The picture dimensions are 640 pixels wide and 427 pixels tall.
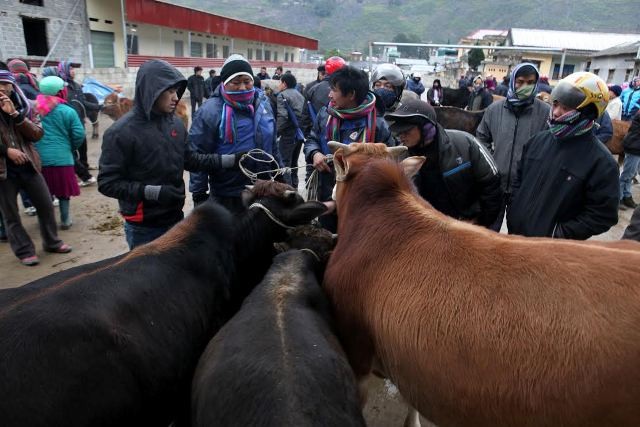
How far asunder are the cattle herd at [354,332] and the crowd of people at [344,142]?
2.44ft

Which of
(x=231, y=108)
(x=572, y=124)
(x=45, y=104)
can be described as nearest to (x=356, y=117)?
(x=231, y=108)

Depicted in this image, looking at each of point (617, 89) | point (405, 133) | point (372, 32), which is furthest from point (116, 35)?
point (372, 32)

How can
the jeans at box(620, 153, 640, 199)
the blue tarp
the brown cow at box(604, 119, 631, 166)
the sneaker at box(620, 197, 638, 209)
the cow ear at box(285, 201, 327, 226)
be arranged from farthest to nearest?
the blue tarp → the brown cow at box(604, 119, 631, 166) → the sneaker at box(620, 197, 638, 209) → the jeans at box(620, 153, 640, 199) → the cow ear at box(285, 201, 327, 226)

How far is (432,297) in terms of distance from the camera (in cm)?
203

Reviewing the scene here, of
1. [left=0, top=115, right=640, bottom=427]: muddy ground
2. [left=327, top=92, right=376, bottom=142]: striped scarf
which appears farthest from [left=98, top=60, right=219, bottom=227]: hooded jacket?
[left=0, top=115, right=640, bottom=427]: muddy ground

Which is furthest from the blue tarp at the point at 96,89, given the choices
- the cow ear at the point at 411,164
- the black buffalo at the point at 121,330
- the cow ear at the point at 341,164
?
the cow ear at the point at 411,164

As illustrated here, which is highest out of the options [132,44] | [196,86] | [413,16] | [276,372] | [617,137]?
[413,16]

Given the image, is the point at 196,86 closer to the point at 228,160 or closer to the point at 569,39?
the point at 228,160

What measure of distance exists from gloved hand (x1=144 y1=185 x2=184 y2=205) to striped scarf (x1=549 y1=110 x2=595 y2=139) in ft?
9.14

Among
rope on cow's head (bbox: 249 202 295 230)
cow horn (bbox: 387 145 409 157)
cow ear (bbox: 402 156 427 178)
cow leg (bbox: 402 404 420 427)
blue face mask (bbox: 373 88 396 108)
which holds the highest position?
blue face mask (bbox: 373 88 396 108)

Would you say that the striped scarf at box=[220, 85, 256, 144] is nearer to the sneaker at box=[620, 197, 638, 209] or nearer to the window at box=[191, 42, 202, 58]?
the sneaker at box=[620, 197, 638, 209]

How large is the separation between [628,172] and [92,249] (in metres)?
9.11

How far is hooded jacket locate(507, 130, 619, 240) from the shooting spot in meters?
2.79

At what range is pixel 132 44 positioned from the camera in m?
27.0
